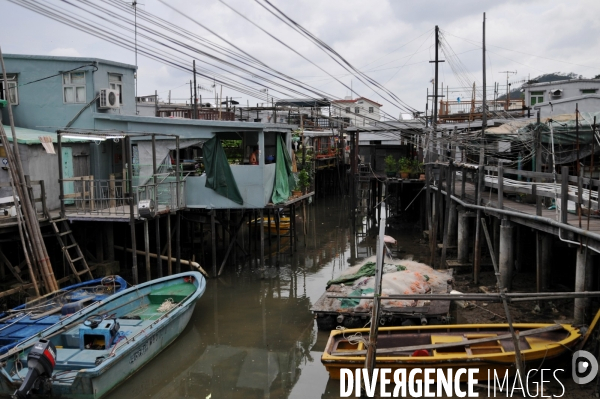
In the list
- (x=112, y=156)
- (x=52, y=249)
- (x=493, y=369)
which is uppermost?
(x=112, y=156)

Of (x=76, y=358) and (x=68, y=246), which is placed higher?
(x=68, y=246)

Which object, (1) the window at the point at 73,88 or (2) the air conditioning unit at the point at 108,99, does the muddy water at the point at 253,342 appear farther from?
(1) the window at the point at 73,88

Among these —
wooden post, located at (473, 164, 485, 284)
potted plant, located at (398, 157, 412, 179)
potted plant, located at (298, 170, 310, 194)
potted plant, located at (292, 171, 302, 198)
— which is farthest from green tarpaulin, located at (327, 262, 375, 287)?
potted plant, located at (398, 157, 412, 179)

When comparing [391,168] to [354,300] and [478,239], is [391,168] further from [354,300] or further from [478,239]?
[354,300]

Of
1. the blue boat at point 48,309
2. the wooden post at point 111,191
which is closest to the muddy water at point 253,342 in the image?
the blue boat at point 48,309

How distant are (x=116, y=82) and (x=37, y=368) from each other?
1301 cm

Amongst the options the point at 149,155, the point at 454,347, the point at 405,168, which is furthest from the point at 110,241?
the point at 405,168

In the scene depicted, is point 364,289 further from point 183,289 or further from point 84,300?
point 84,300

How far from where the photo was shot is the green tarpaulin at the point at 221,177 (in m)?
18.5

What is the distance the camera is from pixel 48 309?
13.3 metres

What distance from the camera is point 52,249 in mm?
17406

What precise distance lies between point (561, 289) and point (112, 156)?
14.6 metres

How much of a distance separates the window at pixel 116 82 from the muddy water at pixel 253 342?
7349 millimetres

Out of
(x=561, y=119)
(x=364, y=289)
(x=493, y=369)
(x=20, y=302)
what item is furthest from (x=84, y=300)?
(x=561, y=119)
